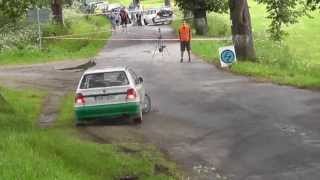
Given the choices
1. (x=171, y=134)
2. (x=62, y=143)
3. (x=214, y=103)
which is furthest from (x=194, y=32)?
(x=62, y=143)

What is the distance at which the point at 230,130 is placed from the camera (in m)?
17.2

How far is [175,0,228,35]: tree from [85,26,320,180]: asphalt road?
17677 millimetres

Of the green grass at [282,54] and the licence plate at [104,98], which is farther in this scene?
the green grass at [282,54]

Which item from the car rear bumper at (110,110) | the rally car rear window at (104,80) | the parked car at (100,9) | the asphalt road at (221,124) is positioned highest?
the parked car at (100,9)

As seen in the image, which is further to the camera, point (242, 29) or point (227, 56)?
point (242, 29)

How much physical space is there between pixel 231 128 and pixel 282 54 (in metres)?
20.7

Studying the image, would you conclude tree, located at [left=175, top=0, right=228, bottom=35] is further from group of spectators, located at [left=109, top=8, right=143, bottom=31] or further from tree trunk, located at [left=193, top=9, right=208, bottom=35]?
group of spectators, located at [left=109, top=8, right=143, bottom=31]

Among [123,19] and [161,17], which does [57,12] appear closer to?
[123,19]

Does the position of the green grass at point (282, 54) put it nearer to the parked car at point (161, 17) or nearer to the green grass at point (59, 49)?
the parked car at point (161, 17)

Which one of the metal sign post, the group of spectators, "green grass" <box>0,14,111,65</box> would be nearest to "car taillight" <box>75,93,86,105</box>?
the metal sign post

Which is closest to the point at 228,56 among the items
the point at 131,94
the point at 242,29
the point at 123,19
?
the point at 242,29

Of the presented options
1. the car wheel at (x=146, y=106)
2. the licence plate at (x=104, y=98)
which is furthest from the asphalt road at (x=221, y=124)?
the licence plate at (x=104, y=98)

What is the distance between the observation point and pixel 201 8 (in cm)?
4753

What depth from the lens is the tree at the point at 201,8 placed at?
46.7 metres
